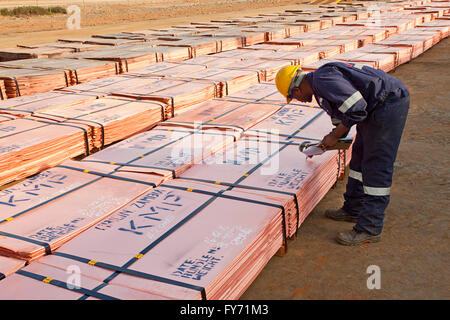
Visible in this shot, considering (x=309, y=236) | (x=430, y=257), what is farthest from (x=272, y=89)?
(x=430, y=257)

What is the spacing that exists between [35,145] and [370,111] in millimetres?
4291

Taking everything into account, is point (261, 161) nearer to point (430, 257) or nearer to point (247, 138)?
point (247, 138)

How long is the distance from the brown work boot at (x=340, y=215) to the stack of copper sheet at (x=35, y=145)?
147 inches

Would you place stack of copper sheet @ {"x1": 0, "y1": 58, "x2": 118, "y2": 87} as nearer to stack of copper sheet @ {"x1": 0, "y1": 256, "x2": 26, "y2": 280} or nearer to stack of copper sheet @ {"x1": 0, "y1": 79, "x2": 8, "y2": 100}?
stack of copper sheet @ {"x1": 0, "y1": 79, "x2": 8, "y2": 100}

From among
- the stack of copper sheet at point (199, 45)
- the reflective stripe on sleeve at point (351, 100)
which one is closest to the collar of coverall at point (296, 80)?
the reflective stripe on sleeve at point (351, 100)

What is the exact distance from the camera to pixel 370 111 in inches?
173

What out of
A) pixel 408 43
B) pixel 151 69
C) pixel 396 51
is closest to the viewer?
pixel 151 69

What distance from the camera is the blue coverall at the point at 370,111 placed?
4.14 metres

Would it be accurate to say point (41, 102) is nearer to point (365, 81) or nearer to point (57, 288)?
point (57, 288)

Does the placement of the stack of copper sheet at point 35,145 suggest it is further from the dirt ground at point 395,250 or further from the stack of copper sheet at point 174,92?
the dirt ground at point 395,250

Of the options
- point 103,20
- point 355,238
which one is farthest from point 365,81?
point 103,20

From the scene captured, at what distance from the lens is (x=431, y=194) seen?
591 centimetres

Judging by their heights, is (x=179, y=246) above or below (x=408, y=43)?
below
